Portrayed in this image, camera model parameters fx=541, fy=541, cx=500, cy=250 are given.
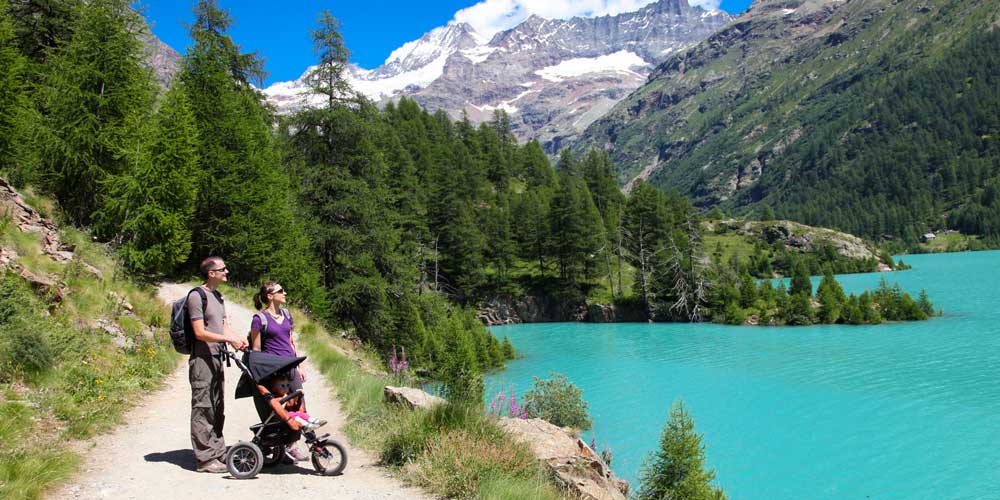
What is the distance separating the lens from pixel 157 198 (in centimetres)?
2009

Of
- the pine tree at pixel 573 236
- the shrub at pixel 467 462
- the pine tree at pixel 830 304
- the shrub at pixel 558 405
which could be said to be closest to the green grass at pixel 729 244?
the pine tree at pixel 573 236

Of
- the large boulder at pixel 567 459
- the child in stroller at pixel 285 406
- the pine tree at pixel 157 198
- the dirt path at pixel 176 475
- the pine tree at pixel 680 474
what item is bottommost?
the pine tree at pixel 680 474

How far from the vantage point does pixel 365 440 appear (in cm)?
853

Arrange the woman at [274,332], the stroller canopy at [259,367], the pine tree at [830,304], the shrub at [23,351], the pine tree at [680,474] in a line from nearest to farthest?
A: the stroller canopy at [259,367], the woman at [274,332], the shrub at [23,351], the pine tree at [680,474], the pine tree at [830,304]

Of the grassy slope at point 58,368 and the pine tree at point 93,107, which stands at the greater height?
the pine tree at point 93,107

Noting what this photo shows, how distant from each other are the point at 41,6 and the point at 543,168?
2906 inches

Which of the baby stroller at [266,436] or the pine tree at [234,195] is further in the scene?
the pine tree at [234,195]

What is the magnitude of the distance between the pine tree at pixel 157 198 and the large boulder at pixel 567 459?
16.8m

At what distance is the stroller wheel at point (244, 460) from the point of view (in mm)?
6442

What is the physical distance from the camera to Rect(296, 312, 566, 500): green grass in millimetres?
6480

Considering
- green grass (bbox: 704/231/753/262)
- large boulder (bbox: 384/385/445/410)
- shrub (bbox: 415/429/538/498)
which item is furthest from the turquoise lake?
green grass (bbox: 704/231/753/262)

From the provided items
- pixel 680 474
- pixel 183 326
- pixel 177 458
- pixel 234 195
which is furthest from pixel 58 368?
pixel 234 195

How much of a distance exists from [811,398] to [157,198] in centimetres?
3112

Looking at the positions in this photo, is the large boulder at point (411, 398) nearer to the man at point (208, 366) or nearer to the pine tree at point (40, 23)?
the man at point (208, 366)
